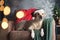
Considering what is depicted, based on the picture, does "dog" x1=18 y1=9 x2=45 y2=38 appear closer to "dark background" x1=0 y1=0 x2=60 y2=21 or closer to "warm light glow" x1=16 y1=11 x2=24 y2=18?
"warm light glow" x1=16 y1=11 x2=24 y2=18

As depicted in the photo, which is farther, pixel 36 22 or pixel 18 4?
pixel 18 4

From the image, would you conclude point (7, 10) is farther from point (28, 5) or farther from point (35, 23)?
point (35, 23)

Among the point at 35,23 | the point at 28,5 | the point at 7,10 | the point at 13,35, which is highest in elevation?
the point at 28,5

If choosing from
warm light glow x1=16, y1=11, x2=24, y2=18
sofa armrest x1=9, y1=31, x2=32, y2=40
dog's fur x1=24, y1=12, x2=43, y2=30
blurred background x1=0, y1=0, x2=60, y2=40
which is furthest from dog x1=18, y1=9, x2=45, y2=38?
blurred background x1=0, y1=0, x2=60, y2=40

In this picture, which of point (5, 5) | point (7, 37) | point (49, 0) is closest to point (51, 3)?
point (49, 0)

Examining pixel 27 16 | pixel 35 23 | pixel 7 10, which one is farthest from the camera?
pixel 7 10

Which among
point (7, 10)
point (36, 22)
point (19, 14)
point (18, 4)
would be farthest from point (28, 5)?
point (36, 22)

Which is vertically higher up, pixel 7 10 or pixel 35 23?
pixel 7 10

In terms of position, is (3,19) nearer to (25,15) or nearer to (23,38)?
(25,15)

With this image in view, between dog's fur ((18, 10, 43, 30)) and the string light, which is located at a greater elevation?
the string light

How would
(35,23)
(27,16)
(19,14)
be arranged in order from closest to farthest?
(35,23), (27,16), (19,14)

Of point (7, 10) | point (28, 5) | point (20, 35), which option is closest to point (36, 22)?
point (20, 35)

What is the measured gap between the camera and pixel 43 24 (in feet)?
10.4

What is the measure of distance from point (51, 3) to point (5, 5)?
109 cm
